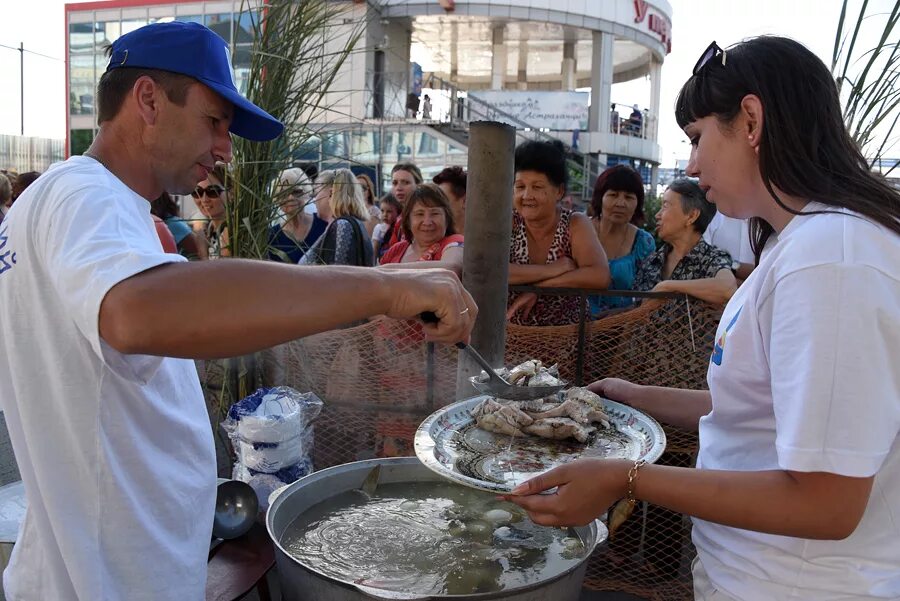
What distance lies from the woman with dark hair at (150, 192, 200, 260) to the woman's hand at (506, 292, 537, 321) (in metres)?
1.90

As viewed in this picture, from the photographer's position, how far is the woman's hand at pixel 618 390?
221 centimetres

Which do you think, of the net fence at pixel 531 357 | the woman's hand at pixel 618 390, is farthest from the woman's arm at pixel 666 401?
the net fence at pixel 531 357

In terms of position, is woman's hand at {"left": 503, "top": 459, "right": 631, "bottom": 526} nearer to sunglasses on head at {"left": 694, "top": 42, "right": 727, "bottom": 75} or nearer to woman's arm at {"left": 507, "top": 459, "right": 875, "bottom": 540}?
woman's arm at {"left": 507, "top": 459, "right": 875, "bottom": 540}

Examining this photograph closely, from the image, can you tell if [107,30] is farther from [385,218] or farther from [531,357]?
[531,357]

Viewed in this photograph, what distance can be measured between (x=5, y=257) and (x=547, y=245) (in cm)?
288

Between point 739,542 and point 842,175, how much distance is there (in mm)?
782

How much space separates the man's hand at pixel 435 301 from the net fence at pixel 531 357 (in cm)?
189

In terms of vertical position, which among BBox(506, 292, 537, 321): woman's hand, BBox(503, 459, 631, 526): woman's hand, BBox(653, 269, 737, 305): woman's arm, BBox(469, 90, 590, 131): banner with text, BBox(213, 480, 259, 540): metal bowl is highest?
BBox(469, 90, 590, 131): banner with text

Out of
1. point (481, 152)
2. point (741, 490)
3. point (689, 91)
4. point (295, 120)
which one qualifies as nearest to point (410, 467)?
point (481, 152)

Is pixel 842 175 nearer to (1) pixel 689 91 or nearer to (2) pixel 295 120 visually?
(1) pixel 689 91

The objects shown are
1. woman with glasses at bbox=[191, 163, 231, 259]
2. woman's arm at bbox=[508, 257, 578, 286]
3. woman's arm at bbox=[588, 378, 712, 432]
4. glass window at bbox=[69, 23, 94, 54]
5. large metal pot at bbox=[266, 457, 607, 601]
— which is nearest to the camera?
large metal pot at bbox=[266, 457, 607, 601]

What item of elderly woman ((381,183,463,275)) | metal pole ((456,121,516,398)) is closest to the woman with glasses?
elderly woman ((381,183,463,275))

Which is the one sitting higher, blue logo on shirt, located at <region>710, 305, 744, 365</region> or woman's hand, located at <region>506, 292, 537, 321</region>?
blue logo on shirt, located at <region>710, 305, 744, 365</region>

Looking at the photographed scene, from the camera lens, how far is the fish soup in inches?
75.4
